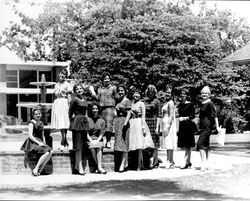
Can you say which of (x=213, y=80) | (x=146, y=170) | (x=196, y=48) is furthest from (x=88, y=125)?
(x=213, y=80)

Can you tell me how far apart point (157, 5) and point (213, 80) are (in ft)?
29.4

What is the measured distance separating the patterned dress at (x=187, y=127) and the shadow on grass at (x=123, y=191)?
7.05 ft

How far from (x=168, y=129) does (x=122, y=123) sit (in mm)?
1106

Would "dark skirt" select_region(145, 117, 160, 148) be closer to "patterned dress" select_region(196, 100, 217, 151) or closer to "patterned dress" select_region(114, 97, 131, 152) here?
"patterned dress" select_region(114, 97, 131, 152)

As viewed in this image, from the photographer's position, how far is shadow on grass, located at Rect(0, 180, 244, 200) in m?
7.57

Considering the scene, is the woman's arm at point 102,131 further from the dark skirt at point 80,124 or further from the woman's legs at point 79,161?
the woman's legs at point 79,161

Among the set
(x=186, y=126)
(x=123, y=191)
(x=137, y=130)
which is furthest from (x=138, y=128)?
(x=123, y=191)

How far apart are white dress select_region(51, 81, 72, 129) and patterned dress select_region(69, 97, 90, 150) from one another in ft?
0.71

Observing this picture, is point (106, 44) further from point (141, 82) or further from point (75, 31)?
point (75, 31)

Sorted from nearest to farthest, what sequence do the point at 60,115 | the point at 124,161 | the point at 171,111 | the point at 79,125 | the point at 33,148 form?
1. the point at 33,148
2. the point at 79,125
3. the point at 60,115
4. the point at 124,161
5. the point at 171,111

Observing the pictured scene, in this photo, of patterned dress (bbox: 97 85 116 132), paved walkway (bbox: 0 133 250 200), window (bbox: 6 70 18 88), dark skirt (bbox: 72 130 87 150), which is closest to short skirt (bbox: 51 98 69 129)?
dark skirt (bbox: 72 130 87 150)

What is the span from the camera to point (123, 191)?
802 cm

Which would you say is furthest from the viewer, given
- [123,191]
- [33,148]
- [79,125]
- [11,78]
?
[11,78]

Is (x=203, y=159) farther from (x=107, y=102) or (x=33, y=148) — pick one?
(x=33, y=148)
